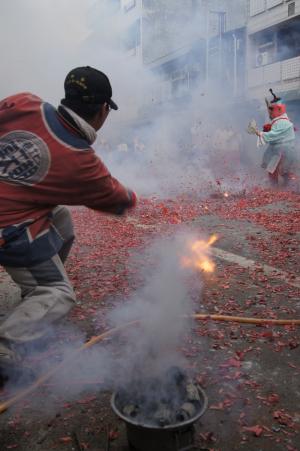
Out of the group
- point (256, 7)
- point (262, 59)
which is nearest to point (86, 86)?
point (262, 59)

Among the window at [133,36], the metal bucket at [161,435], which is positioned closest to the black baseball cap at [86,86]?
the metal bucket at [161,435]

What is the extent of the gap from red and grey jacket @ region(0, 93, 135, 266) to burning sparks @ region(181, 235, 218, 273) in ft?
7.50

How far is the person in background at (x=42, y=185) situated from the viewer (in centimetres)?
274

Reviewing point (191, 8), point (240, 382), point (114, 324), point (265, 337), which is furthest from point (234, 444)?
point (191, 8)

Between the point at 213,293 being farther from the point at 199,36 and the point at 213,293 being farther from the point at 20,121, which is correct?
the point at 199,36

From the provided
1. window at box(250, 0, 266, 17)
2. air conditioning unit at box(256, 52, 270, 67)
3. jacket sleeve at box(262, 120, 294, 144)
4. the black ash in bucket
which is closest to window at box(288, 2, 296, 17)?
window at box(250, 0, 266, 17)

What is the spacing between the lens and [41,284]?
2979 millimetres

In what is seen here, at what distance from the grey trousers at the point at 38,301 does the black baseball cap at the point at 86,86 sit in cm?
115

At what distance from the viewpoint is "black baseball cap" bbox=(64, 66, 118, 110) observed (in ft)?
9.41

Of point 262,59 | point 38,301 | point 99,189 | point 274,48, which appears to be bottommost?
point 38,301

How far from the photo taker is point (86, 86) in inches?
113

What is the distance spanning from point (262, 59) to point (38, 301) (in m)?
18.8

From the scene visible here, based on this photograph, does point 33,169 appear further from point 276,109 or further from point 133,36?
point 133,36

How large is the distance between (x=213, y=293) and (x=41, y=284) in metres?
2.13
